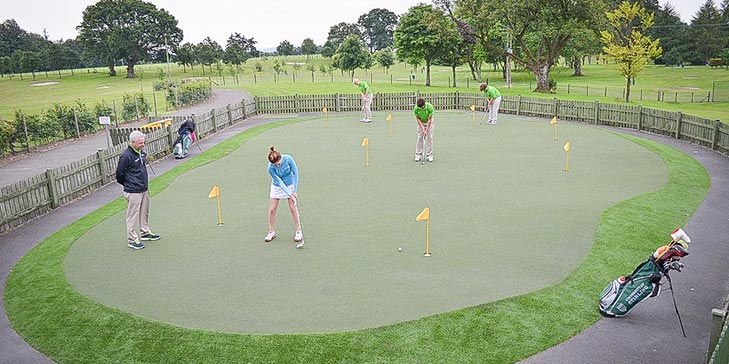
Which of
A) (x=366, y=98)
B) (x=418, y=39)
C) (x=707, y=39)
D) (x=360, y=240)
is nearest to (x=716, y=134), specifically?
(x=366, y=98)

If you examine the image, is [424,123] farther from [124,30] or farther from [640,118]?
[124,30]

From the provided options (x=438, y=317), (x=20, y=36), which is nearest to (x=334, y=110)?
(x=438, y=317)

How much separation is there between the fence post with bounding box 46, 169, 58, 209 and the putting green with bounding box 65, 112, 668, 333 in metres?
2.38

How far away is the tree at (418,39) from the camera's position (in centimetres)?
5009

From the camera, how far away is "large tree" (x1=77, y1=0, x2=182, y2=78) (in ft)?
260

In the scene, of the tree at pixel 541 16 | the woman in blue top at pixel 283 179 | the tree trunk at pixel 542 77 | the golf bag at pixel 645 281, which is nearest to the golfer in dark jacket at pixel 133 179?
the woman in blue top at pixel 283 179

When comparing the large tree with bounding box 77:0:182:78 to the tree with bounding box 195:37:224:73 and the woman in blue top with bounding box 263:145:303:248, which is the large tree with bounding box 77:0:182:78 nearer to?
the tree with bounding box 195:37:224:73

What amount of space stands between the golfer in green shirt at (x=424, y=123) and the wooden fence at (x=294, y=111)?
9.66 meters

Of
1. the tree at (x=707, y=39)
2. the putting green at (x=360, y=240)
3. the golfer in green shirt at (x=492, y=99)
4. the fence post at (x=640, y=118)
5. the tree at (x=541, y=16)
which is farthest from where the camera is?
the tree at (x=707, y=39)

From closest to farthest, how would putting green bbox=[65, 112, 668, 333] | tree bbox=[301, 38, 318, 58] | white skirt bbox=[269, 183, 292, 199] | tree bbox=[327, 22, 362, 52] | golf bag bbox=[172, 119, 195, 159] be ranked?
putting green bbox=[65, 112, 668, 333], white skirt bbox=[269, 183, 292, 199], golf bag bbox=[172, 119, 195, 159], tree bbox=[301, 38, 318, 58], tree bbox=[327, 22, 362, 52]

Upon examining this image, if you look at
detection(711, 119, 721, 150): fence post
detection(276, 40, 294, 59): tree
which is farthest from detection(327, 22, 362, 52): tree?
detection(711, 119, 721, 150): fence post

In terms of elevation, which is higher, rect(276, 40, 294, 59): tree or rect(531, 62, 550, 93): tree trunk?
rect(276, 40, 294, 59): tree

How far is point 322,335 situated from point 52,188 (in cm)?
1031

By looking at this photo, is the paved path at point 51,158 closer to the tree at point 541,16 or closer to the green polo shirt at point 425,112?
the green polo shirt at point 425,112
